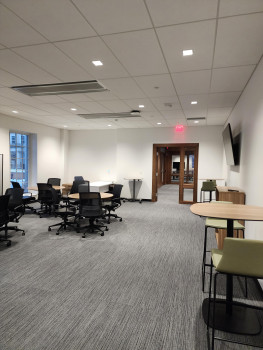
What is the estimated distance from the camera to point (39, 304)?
2512 mm

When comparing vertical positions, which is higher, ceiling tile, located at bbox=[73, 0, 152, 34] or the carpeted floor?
ceiling tile, located at bbox=[73, 0, 152, 34]

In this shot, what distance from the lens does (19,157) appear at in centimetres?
842

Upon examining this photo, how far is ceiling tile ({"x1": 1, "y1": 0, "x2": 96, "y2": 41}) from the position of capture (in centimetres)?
Answer: 211

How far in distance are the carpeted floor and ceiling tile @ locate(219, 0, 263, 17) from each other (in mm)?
3033

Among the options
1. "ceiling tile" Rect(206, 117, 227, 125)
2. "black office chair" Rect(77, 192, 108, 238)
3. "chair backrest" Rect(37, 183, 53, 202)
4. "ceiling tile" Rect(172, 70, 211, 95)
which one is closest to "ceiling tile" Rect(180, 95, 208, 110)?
"ceiling tile" Rect(172, 70, 211, 95)

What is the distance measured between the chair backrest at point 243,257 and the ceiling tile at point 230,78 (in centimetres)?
279

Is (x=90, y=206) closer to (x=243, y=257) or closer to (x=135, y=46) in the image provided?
(x=135, y=46)

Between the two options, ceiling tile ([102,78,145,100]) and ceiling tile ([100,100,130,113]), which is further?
ceiling tile ([100,100,130,113])

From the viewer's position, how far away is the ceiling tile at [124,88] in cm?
403

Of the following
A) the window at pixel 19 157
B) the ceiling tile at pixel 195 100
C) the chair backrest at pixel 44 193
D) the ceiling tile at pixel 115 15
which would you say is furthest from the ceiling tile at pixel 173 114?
the window at pixel 19 157

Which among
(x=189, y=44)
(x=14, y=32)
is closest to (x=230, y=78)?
(x=189, y=44)

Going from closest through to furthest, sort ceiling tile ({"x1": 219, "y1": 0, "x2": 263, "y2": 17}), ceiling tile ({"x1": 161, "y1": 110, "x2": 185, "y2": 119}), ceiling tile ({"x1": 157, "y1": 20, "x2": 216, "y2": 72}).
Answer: ceiling tile ({"x1": 219, "y1": 0, "x2": 263, "y2": 17}) < ceiling tile ({"x1": 157, "y1": 20, "x2": 216, "y2": 72}) < ceiling tile ({"x1": 161, "y1": 110, "x2": 185, "y2": 119})

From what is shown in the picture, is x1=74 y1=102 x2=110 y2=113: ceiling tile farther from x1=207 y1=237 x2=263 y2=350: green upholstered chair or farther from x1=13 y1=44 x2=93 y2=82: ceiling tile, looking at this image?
x1=207 y1=237 x2=263 y2=350: green upholstered chair

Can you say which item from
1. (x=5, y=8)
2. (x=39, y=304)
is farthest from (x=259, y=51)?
(x=39, y=304)
